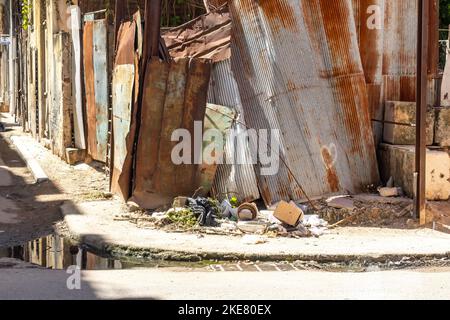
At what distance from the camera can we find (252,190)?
10.2 metres

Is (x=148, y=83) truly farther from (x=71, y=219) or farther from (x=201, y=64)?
(x=71, y=219)

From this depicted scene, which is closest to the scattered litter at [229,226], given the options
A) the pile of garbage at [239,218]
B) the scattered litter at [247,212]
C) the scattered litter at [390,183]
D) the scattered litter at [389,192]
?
the pile of garbage at [239,218]

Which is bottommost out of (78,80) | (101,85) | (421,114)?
(421,114)

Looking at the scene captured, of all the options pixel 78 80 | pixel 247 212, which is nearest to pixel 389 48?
pixel 247 212

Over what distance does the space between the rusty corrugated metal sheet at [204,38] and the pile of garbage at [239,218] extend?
2130 millimetres

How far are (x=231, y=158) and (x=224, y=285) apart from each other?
344 cm

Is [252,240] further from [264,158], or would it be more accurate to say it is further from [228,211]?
[264,158]

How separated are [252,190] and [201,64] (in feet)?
6.26

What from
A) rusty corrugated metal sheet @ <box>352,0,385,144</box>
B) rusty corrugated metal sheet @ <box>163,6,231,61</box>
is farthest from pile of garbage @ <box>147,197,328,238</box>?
rusty corrugated metal sheet @ <box>352,0,385,144</box>

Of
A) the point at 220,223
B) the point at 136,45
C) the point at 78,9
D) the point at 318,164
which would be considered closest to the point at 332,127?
the point at 318,164

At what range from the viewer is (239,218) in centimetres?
982

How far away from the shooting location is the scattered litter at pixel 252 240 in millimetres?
8844

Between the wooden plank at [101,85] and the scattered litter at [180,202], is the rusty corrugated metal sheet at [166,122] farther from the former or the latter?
the wooden plank at [101,85]

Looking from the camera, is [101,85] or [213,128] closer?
[213,128]
